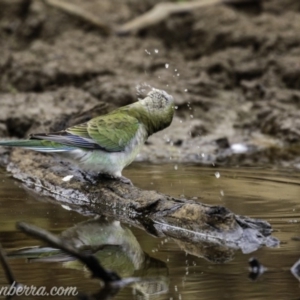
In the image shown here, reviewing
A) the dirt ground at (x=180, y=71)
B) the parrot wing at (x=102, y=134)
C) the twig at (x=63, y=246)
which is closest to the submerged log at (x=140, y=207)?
the parrot wing at (x=102, y=134)

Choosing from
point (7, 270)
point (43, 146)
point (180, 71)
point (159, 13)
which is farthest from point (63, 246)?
point (159, 13)

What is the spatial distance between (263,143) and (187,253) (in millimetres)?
5139

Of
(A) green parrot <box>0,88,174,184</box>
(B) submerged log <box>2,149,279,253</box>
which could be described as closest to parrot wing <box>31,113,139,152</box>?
(A) green parrot <box>0,88,174,184</box>

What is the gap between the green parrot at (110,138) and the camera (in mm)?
7090

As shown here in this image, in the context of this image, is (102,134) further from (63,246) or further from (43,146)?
(63,246)

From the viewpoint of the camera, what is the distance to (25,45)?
12984mm

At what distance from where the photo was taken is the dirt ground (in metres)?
10.5

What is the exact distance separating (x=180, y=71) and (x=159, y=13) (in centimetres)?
146

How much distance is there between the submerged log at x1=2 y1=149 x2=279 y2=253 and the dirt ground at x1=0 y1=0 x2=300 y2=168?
72.6 inches

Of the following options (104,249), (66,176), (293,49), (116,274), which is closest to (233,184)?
(66,176)

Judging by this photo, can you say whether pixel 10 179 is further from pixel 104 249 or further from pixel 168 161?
pixel 104 249

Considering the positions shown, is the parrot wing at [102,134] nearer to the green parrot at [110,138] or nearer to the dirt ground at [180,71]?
the green parrot at [110,138]

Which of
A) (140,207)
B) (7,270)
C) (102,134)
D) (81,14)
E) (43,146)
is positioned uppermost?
(81,14)

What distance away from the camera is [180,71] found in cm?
1241
